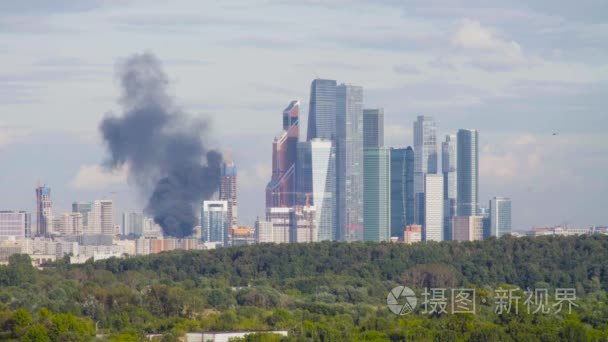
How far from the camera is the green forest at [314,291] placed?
47750 millimetres

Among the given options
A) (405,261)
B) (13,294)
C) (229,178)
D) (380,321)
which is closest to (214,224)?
(229,178)

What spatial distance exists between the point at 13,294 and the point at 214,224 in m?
134

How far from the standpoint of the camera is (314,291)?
72500 mm

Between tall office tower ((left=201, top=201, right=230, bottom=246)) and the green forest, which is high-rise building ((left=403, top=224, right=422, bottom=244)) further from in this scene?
the green forest

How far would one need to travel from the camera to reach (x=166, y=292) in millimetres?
60281
